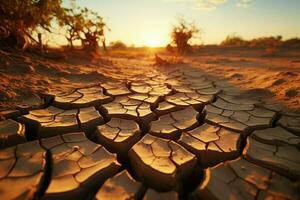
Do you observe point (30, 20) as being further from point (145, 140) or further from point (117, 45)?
point (117, 45)

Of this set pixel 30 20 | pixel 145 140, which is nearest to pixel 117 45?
pixel 30 20

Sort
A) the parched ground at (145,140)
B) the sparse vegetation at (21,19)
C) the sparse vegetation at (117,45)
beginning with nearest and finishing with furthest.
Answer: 1. the parched ground at (145,140)
2. the sparse vegetation at (21,19)
3. the sparse vegetation at (117,45)

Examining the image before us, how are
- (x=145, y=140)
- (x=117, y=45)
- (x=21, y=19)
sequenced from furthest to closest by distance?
(x=117, y=45) < (x=21, y=19) < (x=145, y=140)

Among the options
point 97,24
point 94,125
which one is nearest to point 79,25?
point 97,24

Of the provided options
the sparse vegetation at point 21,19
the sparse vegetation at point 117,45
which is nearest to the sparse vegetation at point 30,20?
the sparse vegetation at point 21,19

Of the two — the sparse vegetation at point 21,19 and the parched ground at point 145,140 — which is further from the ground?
the sparse vegetation at point 21,19

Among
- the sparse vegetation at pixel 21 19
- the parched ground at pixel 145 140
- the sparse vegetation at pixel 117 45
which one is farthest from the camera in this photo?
the sparse vegetation at pixel 117 45

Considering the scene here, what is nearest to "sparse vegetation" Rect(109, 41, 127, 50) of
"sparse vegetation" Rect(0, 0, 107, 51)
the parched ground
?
"sparse vegetation" Rect(0, 0, 107, 51)

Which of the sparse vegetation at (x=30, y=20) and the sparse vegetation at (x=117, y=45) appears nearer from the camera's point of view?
the sparse vegetation at (x=30, y=20)

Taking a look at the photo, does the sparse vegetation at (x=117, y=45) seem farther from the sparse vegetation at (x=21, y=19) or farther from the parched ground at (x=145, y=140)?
the parched ground at (x=145, y=140)
